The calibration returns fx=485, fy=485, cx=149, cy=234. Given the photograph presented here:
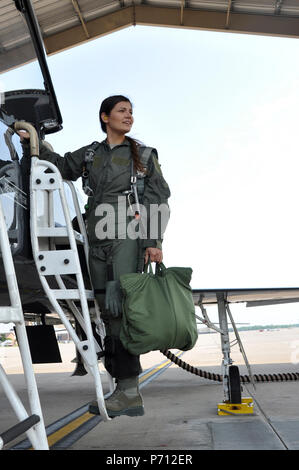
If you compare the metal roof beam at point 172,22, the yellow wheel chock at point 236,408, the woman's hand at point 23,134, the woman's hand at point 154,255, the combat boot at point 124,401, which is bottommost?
the yellow wheel chock at point 236,408

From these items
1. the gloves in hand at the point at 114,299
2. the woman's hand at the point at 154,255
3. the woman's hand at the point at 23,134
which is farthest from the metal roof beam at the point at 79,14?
the gloves in hand at the point at 114,299

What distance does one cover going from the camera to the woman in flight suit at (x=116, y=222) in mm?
2975

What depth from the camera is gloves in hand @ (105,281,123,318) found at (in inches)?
115

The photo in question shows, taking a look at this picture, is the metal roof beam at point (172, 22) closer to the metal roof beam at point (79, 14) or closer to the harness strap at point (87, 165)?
the metal roof beam at point (79, 14)

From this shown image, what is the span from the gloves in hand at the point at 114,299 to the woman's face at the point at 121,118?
1095 mm

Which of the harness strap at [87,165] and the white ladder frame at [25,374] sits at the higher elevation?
the harness strap at [87,165]

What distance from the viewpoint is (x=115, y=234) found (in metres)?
3.10

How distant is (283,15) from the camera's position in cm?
1284

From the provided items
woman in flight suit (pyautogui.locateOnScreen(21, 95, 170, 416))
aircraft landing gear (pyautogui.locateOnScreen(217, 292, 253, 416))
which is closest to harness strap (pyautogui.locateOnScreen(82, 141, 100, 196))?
woman in flight suit (pyautogui.locateOnScreen(21, 95, 170, 416))

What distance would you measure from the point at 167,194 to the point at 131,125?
56 cm

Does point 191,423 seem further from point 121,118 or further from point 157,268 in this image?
point 121,118

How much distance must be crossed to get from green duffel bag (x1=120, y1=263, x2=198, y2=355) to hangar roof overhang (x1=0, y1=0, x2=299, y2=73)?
1121 cm
